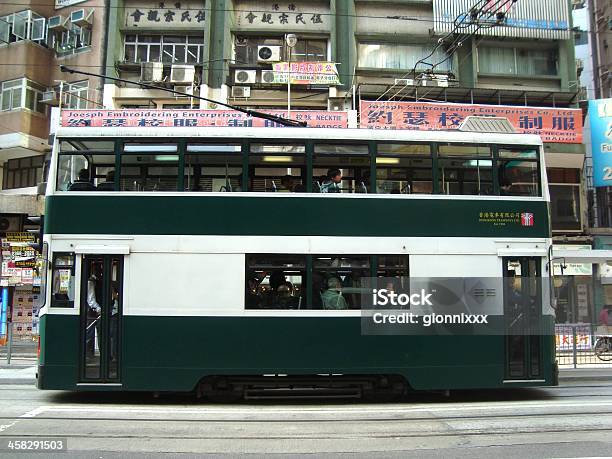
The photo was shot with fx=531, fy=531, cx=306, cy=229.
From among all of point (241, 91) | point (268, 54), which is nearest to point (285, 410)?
point (241, 91)

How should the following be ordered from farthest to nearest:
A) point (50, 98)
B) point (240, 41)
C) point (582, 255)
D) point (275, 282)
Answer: point (240, 41), point (50, 98), point (582, 255), point (275, 282)

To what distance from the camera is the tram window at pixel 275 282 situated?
25.0 ft

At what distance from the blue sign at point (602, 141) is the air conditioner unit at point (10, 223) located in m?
21.9

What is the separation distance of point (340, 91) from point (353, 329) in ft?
44.2

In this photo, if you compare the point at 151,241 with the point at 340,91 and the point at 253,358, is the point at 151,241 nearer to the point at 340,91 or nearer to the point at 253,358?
the point at 253,358

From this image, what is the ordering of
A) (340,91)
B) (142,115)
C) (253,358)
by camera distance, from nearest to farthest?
(253,358) → (142,115) → (340,91)

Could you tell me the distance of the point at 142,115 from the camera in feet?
57.2

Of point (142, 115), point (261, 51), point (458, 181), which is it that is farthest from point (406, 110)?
point (458, 181)

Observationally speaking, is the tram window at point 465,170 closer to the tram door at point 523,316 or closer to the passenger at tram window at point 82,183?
the tram door at point 523,316

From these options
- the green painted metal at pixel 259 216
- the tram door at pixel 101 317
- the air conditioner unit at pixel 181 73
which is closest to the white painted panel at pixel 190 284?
the tram door at pixel 101 317

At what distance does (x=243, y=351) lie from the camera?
7.55m

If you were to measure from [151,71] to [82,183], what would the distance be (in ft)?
41.5

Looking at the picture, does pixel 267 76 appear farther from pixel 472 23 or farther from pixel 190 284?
pixel 190 284

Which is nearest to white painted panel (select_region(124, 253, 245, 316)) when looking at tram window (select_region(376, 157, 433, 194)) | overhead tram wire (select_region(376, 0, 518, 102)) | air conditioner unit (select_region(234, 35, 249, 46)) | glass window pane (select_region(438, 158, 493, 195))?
tram window (select_region(376, 157, 433, 194))
